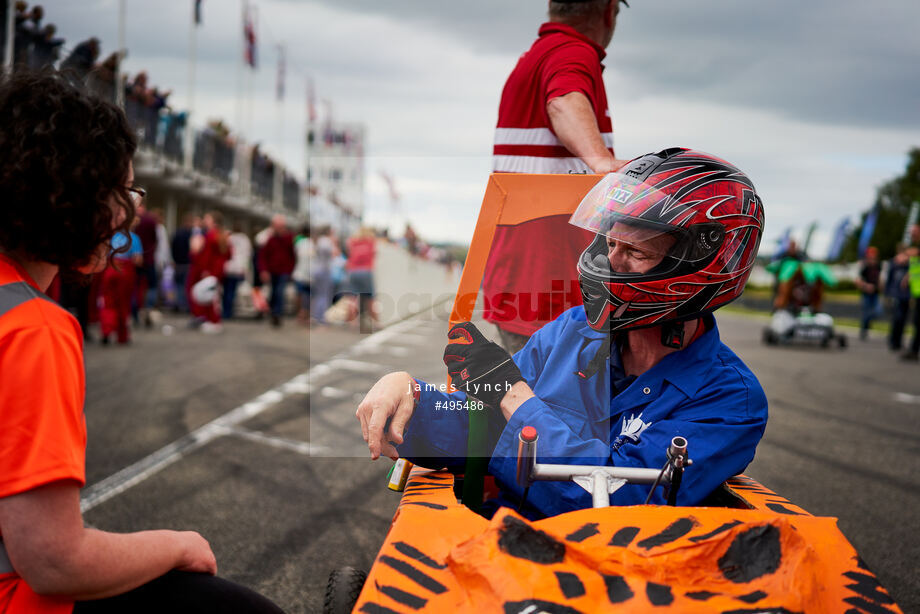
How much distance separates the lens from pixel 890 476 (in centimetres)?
500

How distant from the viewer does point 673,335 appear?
2.03 m

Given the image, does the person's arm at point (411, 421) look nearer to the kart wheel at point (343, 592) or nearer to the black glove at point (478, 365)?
the black glove at point (478, 365)

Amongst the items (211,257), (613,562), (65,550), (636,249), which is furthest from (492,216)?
(211,257)

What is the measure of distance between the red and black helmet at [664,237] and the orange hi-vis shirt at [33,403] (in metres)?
1.20

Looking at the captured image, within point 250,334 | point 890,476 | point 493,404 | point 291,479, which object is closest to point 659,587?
point 493,404

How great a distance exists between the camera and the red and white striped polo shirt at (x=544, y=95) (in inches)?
101

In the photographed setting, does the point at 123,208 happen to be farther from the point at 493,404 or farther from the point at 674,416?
the point at 674,416

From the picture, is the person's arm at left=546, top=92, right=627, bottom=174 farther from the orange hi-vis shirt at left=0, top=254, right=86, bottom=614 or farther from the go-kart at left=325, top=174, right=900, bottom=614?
the orange hi-vis shirt at left=0, top=254, right=86, bottom=614

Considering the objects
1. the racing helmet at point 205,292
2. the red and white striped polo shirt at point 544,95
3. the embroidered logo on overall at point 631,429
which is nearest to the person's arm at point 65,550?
the embroidered logo on overall at point 631,429

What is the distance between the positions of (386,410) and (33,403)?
809 millimetres

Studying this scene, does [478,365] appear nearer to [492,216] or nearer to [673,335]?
[492,216]

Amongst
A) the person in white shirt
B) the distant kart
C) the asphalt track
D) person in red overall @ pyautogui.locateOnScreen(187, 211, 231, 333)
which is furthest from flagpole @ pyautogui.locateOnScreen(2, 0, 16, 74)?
the distant kart

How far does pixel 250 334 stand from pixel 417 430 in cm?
1102

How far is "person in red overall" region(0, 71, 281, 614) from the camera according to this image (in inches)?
47.9
